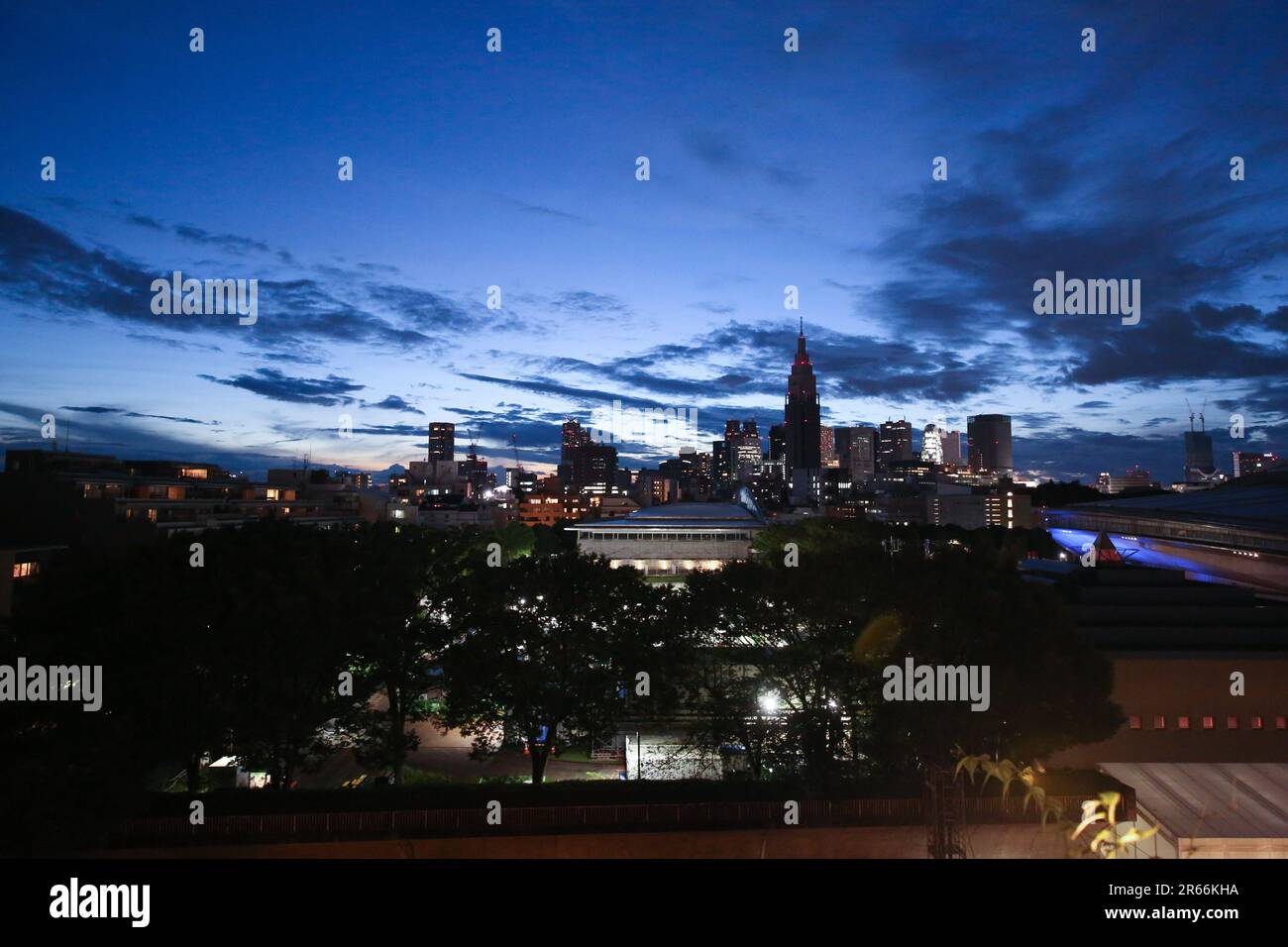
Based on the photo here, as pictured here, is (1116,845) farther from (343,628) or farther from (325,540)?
(325,540)

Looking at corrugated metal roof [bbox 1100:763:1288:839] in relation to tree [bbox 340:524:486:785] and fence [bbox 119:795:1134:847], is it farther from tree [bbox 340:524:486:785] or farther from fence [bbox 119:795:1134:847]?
tree [bbox 340:524:486:785]

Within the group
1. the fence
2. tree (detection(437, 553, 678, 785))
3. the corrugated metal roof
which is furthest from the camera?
tree (detection(437, 553, 678, 785))

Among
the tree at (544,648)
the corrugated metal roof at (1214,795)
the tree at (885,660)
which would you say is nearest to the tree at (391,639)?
the tree at (544,648)

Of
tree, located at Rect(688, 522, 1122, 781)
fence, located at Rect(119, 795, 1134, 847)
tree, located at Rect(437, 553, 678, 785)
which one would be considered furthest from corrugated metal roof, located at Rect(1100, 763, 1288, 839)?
tree, located at Rect(437, 553, 678, 785)

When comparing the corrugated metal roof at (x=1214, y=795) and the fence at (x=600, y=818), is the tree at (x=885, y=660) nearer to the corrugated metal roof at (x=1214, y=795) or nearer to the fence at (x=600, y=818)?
the fence at (x=600, y=818)

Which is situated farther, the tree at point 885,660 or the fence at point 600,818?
the tree at point 885,660

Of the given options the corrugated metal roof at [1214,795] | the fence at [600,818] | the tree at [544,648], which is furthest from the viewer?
the tree at [544,648]

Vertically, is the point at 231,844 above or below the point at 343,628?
below

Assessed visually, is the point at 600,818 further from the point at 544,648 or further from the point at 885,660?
the point at 885,660

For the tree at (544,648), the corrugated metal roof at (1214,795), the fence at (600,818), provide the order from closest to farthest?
1. the fence at (600,818)
2. the corrugated metal roof at (1214,795)
3. the tree at (544,648)

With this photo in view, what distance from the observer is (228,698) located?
747 inches
